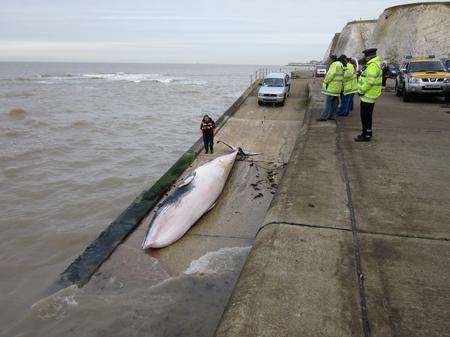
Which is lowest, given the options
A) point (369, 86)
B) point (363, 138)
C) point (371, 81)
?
point (363, 138)

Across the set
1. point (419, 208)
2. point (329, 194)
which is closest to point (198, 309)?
point (329, 194)

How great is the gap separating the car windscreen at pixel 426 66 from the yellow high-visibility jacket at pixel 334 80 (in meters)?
7.51

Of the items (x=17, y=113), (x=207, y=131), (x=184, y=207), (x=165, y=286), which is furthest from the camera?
(x=17, y=113)

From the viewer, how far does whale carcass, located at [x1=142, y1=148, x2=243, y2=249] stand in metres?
7.32

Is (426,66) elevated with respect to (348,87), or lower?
elevated

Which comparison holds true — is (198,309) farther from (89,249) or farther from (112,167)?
(112,167)

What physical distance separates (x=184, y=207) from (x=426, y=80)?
13384 millimetres

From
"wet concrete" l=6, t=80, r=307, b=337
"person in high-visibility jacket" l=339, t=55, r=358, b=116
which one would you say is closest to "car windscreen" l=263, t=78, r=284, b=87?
"person in high-visibility jacket" l=339, t=55, r=358, b=116

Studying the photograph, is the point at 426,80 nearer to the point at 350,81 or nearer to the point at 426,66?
the point at 426,66

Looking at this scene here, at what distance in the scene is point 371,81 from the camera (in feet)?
29.8

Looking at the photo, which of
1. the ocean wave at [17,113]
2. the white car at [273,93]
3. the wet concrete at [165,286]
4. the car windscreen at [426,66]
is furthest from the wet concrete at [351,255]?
the ocean wave at [17,113]

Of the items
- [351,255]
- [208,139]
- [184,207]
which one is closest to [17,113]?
[208,139]

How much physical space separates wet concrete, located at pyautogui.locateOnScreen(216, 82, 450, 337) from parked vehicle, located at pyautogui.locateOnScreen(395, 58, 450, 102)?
9763 millimetres

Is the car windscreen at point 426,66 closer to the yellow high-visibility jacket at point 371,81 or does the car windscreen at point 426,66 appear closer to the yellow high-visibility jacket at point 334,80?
the yellow high-visibility jacket at point 334,80
